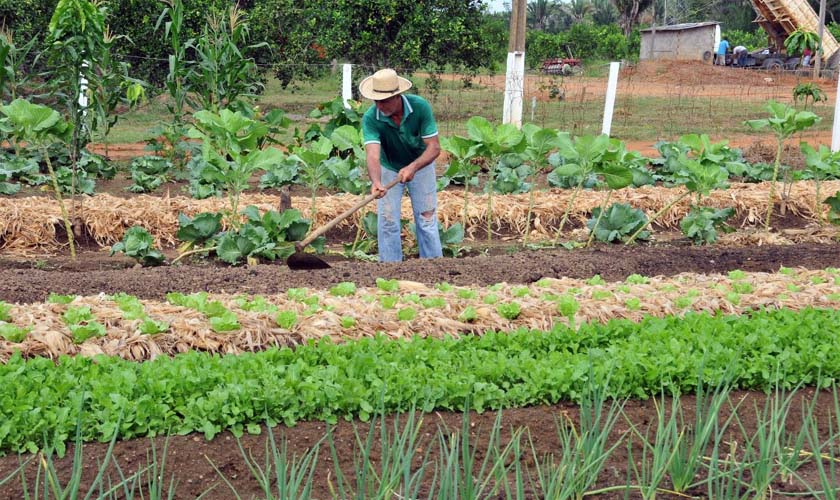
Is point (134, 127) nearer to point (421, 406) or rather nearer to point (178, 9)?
point (178, 9)

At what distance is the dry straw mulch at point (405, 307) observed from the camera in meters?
4.39

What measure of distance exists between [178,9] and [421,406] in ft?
25.0

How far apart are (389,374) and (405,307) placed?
981mm

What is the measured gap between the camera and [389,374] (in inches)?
156

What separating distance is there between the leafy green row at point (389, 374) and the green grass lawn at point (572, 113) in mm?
10262

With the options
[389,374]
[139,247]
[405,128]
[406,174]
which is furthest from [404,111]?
[389,374]

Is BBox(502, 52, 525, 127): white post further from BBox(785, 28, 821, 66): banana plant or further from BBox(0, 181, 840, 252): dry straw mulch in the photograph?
BBox(785, 28, 821, 66): banana plant

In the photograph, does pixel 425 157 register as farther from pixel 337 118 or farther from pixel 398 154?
pixel 337 118

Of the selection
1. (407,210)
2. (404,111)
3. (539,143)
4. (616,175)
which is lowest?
(407,210)

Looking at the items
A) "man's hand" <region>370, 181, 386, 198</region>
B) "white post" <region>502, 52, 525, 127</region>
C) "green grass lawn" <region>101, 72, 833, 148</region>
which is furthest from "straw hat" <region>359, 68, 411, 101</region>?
"green grass lawn" <region>101, 72, 833, 148</region>

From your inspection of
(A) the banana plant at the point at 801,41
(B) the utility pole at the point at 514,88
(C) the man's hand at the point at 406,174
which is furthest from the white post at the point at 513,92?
(A) the banana plant at the point at 801,41

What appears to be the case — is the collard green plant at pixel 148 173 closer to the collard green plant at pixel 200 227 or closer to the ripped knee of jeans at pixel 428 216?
the collard green plant at pixel 200 227

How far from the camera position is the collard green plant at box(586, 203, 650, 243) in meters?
7.79

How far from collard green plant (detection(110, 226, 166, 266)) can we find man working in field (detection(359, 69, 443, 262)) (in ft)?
5.21
